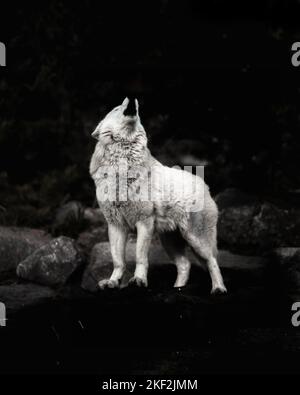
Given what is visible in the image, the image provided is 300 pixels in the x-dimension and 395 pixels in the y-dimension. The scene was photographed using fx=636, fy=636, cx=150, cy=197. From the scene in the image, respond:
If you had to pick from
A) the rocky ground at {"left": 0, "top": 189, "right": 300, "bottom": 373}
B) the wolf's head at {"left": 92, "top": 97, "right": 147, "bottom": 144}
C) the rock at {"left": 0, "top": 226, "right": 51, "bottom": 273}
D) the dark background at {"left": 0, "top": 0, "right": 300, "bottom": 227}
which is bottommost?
the rocky ground at {"left": 0, "top": 189, "right": 300, "bottom": 373}

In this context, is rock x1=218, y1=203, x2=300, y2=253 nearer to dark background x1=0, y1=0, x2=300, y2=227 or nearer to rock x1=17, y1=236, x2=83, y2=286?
dark background x1=0, y1=0, x2=300, y2=227

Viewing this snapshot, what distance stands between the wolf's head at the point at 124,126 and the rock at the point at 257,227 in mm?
3643

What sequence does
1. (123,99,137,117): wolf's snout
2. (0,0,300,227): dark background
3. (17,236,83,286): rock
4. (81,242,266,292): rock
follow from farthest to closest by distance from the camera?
(0,0,300,227): dark background, (17,236,83,286): rock, (81,242,266,292): rock, (123,99,137,117): wolf's snout

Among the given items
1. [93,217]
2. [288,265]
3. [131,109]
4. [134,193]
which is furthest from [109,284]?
[93,217]

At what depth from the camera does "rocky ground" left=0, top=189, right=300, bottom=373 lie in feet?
20.0

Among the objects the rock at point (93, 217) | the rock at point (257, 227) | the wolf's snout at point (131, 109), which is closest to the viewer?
the wolf's snout at point (131, 109)

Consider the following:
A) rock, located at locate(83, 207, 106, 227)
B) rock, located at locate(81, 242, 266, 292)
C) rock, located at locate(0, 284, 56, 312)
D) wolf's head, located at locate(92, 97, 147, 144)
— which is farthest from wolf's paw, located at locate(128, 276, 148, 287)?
rock, located at locate(83, 207, 106, 227)

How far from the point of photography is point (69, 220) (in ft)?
36.7

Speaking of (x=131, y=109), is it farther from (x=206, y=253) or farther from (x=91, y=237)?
(x=91, y=237)

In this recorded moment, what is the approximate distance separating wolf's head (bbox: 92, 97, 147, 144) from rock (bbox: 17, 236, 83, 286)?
2.68 metres

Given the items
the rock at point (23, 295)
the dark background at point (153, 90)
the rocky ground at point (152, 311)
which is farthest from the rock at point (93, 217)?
the rock at point (23, 295)

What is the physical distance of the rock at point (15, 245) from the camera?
1012cm

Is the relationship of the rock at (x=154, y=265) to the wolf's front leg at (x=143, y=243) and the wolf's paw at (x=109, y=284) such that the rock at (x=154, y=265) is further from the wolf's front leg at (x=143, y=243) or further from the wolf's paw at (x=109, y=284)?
the wolf's paw at (x=109, y=284)

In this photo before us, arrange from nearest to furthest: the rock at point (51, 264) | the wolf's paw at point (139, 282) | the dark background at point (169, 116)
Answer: the wolf's paw at point (139, 282)
the dark background at point (169, 116)
the rock at point (51, 264)
